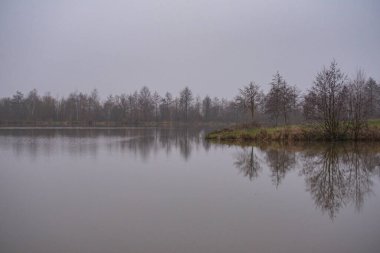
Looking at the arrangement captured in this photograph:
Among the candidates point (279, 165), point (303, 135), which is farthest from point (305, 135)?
point (279, 165)

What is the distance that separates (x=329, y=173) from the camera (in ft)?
41.3

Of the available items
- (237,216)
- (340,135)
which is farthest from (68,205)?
(340,135)

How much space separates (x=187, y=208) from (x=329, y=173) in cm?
705

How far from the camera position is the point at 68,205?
797cm

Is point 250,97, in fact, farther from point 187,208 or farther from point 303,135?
point 187,208

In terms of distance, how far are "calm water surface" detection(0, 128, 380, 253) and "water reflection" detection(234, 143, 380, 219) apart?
0.12 ft

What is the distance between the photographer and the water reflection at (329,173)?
29.2 ft

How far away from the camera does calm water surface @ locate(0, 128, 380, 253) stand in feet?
18.8

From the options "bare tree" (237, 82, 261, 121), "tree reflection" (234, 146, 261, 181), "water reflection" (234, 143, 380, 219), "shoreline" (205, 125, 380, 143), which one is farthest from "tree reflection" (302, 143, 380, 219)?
"bare tree" (237, 82, 261, 121)

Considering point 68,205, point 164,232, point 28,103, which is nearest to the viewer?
point 164,232

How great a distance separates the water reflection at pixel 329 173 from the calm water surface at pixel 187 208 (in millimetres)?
38

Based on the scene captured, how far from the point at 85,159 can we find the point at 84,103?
253 feet

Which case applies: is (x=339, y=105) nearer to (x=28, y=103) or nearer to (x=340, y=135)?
(x=340, y=135)

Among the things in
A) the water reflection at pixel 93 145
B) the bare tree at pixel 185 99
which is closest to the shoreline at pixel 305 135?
the water reflection at pixel 93 145
